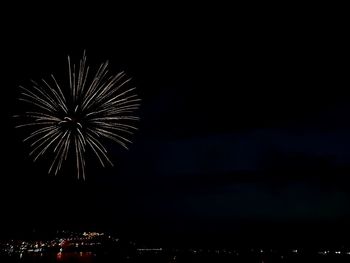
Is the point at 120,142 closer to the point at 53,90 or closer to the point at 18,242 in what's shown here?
the point at 53,90

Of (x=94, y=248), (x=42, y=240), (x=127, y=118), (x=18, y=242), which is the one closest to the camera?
(x=127, y=118)

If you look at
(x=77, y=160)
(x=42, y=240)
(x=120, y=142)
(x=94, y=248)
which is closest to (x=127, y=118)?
(x=120, y=142)

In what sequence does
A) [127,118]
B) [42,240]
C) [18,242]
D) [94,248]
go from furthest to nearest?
[94,248] < [42,240] < [18,242] < [127,118]

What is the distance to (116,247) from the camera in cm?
19975

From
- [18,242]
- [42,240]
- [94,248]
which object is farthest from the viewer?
[94,248]

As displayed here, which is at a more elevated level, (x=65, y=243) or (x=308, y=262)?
(x=65, y=243)

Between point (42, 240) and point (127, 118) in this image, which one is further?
point (42, 240)

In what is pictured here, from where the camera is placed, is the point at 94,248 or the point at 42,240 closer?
the point at 42,240

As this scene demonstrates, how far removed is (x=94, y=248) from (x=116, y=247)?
1280 centimetres

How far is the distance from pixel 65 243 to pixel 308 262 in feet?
346

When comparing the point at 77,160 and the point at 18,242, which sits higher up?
the point at 18,242

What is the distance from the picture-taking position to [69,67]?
59.1 ft

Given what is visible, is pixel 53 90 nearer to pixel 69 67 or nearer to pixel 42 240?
pixel 69 67

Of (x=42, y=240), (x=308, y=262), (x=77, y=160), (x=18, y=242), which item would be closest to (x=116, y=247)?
(x=42, y=240)
